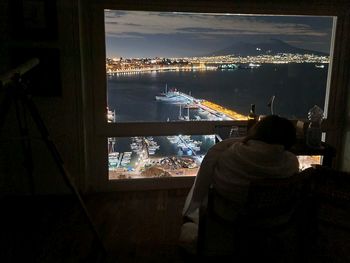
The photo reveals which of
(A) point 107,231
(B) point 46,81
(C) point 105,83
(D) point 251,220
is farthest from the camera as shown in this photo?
(C) point 105,83

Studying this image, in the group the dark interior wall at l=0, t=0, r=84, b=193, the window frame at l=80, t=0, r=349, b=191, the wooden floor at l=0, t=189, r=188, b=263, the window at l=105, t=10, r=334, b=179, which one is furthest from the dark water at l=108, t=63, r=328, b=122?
the wooden floor at l=0, t=189, r=188, b=263

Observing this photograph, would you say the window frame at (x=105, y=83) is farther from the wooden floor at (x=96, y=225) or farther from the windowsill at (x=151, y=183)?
the wooden floor at (x=96, y=225)

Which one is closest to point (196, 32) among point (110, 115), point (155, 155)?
point (110, 115)

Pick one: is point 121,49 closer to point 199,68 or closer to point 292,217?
point 199,68

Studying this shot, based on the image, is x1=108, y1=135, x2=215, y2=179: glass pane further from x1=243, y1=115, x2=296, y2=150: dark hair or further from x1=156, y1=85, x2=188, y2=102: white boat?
x1=243, y1=115, x2=296, y2=150: dark hair

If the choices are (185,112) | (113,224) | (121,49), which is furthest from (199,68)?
(113,224)

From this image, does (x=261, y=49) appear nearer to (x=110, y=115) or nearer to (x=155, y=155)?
(x=155, y=155)

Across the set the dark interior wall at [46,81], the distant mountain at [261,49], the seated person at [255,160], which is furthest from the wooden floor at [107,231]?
the distant mountain at [261,49]
